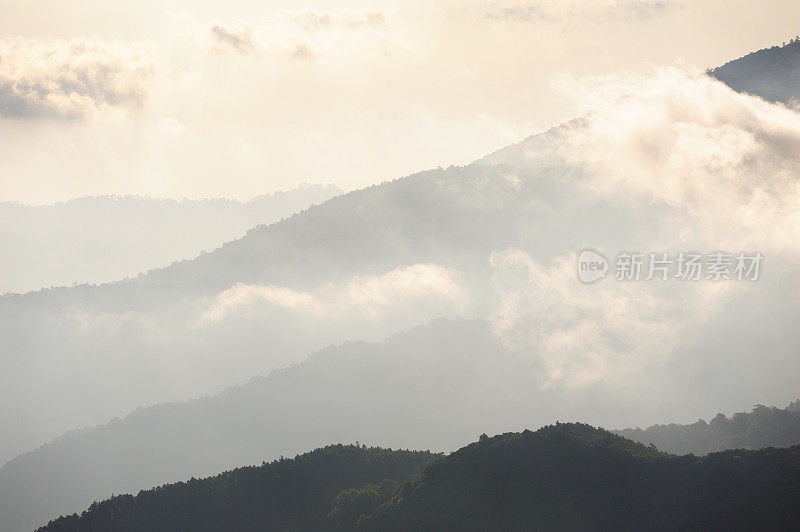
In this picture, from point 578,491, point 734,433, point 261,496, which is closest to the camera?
point 578,491

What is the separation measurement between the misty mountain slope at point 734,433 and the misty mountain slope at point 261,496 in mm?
58627

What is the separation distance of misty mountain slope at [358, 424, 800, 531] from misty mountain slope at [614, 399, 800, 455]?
53.9 meters

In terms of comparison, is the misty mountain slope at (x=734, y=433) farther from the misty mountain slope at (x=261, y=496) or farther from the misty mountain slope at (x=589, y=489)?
the misty mountain slope at (x=261, y=496)

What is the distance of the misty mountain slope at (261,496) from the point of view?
11531 centimetres

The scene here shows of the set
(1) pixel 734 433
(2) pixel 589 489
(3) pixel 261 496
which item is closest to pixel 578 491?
(2) pixel 589 489

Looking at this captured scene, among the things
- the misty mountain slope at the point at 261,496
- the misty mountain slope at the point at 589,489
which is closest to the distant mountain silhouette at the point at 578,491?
the misty mountain slope at the point at 589,489

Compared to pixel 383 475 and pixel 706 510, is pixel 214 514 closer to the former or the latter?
pixel 383 475

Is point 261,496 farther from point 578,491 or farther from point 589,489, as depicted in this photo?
point 589,489

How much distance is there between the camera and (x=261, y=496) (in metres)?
121

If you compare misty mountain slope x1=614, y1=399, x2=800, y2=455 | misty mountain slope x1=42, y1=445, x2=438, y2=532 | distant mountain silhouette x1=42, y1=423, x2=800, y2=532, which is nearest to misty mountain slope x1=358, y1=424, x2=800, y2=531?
distant mountain silhouette x1=42, y1=423, x2=800, y2=532

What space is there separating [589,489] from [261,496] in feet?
180

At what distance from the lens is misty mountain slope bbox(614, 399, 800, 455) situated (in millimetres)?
141000

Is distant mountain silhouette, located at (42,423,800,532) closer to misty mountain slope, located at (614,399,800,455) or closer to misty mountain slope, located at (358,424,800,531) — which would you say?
misty mountain slope, located at (358,424,800,531)

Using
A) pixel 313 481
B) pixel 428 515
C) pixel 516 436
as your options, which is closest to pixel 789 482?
pixel 516 436
